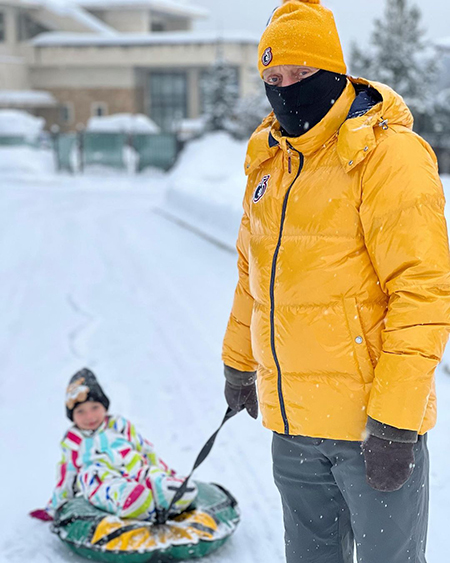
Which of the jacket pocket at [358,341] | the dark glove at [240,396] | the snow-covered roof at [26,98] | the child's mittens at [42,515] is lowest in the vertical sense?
the snow-covered roof at [26,98]

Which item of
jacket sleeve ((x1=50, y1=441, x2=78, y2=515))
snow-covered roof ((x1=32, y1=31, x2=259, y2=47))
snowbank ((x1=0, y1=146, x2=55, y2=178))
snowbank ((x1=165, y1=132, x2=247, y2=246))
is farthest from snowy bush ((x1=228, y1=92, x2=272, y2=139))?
jacket sleeve ((x1=50, y1=441, x2=78, y2=515))

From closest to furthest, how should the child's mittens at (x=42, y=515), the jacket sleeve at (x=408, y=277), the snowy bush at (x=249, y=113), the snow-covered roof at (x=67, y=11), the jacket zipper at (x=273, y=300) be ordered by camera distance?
the jacket sleeve at (x=408, y=277)
the jacket zipper at (x=273, y=300)
the child's mittens at (x=42, y=515)
the snowy bush at (x=249, y=113)
the snow-covered roof at (x=67, y=11)

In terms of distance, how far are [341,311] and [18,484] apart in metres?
2.67

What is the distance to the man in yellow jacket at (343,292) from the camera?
5.34 ft

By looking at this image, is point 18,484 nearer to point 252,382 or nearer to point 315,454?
point 252,382

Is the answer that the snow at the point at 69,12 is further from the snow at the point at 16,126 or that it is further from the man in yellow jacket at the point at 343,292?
the man in yellow jacket at the point at 343,292

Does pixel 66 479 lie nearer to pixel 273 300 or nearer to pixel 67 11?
pixel 273 300

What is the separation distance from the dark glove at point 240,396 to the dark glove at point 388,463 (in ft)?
2.23

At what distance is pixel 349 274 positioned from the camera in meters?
1.75

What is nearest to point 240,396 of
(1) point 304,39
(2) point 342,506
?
(2) point 342,506

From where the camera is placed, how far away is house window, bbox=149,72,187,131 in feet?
151

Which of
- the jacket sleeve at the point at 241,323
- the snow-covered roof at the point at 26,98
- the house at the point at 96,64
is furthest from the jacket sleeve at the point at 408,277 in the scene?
the snow-covered roof at the point at 26,98

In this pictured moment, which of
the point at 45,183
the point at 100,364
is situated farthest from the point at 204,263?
the point at 45,183

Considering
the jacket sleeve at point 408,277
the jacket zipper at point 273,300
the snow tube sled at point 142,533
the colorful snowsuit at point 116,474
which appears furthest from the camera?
the colorful snowsuit at point 116,474
